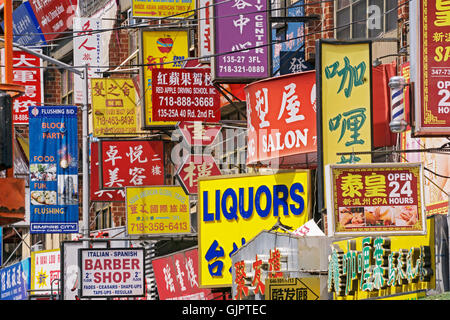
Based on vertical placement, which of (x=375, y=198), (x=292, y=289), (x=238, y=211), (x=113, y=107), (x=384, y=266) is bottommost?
(x=292, y=289)

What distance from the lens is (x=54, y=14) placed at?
49.4m

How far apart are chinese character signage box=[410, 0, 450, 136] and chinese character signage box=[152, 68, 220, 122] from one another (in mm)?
11722

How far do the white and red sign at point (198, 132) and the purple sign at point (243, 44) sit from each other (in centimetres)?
314

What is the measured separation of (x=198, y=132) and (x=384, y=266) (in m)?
11.6

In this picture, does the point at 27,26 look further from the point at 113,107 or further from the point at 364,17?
the point at 364,17

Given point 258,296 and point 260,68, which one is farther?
point 260,68

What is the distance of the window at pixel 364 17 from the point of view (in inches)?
885

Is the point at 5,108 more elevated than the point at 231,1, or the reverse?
the point at 231,1

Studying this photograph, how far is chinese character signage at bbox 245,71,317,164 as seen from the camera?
2256 centimetres

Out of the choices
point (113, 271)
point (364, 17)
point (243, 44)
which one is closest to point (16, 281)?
point (113, 271)

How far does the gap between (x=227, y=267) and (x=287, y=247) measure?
5.14 meters

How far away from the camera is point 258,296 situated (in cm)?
1988

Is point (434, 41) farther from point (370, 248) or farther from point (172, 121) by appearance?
point (172, 121)
